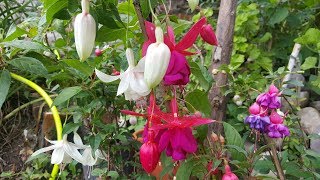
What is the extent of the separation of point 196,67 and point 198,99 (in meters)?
0.12

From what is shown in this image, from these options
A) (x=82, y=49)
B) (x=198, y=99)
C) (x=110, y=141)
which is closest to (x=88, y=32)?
(x=82, y=49)

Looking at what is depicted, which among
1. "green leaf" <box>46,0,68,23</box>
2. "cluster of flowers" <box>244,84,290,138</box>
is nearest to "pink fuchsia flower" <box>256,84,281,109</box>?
"cluster of flowers" <box>244,84,290,138</box>

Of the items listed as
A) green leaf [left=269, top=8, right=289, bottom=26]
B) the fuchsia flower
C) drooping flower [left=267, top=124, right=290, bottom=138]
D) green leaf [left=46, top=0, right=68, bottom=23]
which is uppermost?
green leaf [left=46, top=0, right=68, bottom=23]

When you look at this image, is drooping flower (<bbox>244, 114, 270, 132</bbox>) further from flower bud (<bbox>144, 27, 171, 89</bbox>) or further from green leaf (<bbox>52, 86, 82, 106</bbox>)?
flower bud (<bbox>144, 27, 171, 89</bbox>)

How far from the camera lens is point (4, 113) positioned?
1773 millimetres

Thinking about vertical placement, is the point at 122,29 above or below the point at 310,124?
above

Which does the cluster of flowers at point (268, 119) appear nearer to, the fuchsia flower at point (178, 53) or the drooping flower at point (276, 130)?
the drooping flower at point (276, 130)

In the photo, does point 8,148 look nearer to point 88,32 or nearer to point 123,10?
point 123,10

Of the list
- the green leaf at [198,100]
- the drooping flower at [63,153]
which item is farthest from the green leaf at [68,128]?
the green leaf at [198,100]

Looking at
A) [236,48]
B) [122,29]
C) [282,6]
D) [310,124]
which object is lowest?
[310,124]

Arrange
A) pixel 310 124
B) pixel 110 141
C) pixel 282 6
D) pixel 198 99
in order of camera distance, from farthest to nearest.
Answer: pixel 282 6, pixel 310 124, pixel 110 141, pixel 198 99

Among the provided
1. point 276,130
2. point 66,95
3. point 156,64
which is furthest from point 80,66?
point 276,130

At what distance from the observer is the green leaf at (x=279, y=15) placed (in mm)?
1828

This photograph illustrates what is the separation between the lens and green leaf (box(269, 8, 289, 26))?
1.83 m
